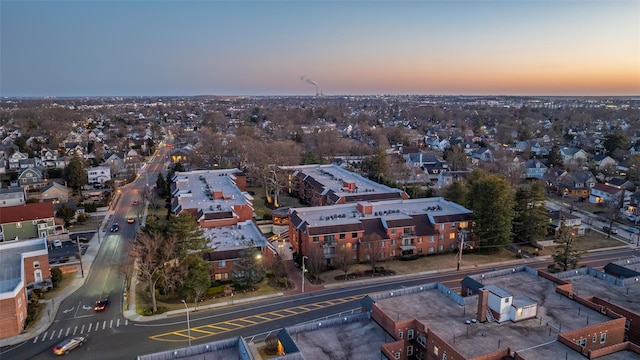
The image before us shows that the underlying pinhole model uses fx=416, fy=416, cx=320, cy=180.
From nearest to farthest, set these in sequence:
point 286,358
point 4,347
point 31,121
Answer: point 286,358 → point 4,347 → point 31,121

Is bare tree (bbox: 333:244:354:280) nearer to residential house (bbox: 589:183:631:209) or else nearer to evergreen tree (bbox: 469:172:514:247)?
evergreen tree (bbox: 469:172:514:247)

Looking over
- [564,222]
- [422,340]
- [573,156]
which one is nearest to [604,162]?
[573,156]

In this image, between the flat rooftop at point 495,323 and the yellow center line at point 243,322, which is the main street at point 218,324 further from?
the flat rooftop at point 495,323

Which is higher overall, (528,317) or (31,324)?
(528,317)

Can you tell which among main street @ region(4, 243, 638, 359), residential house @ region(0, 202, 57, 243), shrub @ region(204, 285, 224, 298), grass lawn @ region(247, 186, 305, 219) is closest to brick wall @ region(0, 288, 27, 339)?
main street @ region(4, 243, 638, 359)

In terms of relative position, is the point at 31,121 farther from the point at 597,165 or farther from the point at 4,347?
the point at 597,165

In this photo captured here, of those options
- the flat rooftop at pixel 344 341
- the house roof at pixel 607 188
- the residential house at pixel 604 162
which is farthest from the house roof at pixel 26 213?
the residential house at pixel 604 162

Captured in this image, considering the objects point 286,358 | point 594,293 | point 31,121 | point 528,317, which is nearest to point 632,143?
point 594,293
